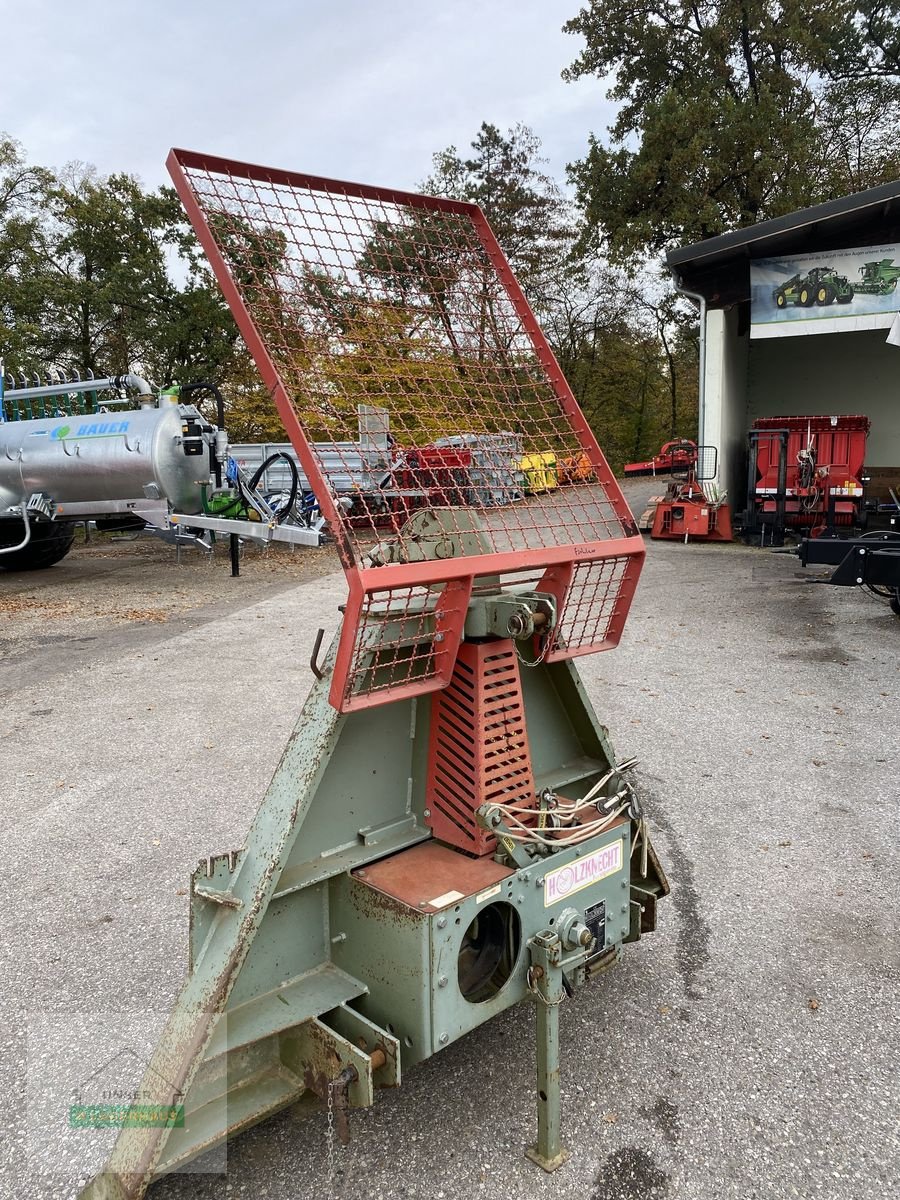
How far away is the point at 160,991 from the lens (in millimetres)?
2775

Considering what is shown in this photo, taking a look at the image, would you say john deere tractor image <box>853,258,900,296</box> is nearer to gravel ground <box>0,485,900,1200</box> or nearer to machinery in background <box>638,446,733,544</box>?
machinery in background <box>638,446,733,544</box>

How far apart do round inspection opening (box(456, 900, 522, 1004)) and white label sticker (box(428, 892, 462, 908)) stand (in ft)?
0.49

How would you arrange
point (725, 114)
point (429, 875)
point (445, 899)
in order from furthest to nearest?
point (725, 114) < point (429, 875) < point (445, 899)

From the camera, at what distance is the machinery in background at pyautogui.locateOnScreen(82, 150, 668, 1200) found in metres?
1.83

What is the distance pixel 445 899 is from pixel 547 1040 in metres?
0.43

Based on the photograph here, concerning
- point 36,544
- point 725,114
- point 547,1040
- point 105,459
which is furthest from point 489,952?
point 725,114

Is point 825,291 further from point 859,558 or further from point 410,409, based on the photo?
point 410,409

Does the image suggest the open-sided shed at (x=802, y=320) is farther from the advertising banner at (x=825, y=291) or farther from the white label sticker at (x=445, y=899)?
the white label sticker at (x=445, y=899)

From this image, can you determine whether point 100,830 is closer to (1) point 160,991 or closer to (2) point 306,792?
(1) point 160,991

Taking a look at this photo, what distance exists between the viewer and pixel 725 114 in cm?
2131

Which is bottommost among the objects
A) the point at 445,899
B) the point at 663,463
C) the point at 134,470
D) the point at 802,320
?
the point at 445,899

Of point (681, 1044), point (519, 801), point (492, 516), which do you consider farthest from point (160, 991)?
point (492, 516)

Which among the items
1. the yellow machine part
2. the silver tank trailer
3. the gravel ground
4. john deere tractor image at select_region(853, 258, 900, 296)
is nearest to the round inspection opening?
the gravel ground

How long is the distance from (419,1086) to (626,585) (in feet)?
5.06
